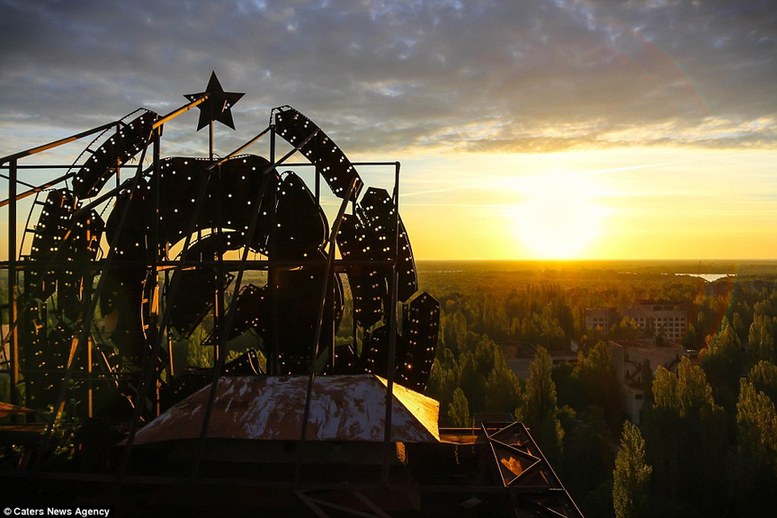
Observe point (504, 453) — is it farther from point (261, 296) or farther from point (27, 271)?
point (27, 271)

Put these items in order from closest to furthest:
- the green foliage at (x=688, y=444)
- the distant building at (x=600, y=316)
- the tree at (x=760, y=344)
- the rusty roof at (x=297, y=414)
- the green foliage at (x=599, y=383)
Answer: the rusty roof at (x=297, y=414) → the green foliage at (x=688, y=444) → the green foliage at (x=599, y=383) → the tree at (x=760, y=344) → the distant building at (x=600, y=316)

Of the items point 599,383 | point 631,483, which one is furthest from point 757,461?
point 599,383

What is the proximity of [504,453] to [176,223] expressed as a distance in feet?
24.8

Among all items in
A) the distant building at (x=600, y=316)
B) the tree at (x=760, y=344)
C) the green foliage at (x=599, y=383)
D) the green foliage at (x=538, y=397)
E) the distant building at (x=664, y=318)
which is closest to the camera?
the green foliage at (x=538, y=397)

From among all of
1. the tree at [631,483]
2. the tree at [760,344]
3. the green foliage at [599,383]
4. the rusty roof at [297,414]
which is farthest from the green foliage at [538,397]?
the rusty roof at [297,414]

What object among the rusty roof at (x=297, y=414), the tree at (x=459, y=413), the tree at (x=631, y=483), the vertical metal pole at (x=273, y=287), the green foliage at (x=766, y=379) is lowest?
the tree at (x=631, y=483)

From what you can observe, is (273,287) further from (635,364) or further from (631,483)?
(635,364)

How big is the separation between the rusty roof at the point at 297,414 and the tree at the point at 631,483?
1321cm

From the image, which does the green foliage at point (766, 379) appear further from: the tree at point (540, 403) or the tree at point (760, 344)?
the tree at point (540, 403)

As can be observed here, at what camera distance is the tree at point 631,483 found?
19438 mm

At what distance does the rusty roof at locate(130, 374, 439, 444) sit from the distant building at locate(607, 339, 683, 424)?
26235 mm

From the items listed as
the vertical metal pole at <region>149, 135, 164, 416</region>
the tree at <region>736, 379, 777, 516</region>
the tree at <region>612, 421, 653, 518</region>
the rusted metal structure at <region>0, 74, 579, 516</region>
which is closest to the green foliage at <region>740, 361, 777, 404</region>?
the tree at <region>736, 379, 777, 516</region>

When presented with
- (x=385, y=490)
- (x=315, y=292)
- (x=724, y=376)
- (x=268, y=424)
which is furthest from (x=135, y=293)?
(x=724, y=376)

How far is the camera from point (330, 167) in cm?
1200
